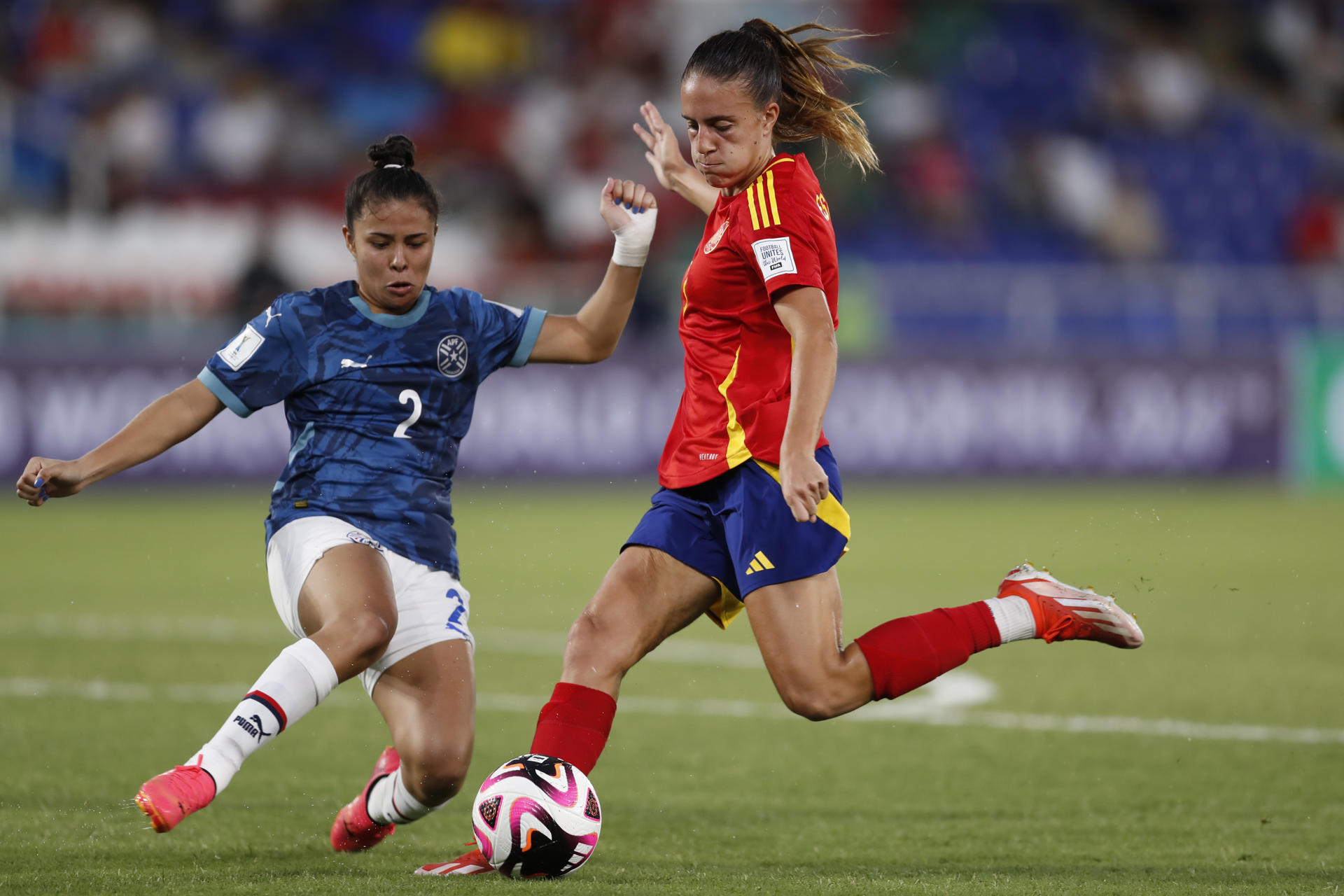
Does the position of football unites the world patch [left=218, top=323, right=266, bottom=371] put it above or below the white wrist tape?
below

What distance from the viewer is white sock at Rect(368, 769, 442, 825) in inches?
168

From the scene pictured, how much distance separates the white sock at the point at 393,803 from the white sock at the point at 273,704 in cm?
44

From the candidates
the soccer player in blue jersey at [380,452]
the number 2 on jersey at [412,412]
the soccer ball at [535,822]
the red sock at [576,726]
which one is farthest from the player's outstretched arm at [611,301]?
the soccer ball at [535,822]

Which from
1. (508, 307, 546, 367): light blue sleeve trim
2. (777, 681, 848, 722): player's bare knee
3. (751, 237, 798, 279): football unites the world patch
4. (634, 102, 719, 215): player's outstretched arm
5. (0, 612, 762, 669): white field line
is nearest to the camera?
(751, 237, 798, 279): football unites the world patch

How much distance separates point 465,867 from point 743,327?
61.1 inches

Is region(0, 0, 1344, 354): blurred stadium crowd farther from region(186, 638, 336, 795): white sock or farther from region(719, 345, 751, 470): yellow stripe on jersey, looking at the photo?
region(186, 638, 336, 795): white sock

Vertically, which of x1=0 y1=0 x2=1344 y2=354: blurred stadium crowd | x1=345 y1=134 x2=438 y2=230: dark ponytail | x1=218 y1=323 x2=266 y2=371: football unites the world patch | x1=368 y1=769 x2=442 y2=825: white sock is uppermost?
x1=0 y1=0 x2=1344 y2=354: blurred stadium crowd

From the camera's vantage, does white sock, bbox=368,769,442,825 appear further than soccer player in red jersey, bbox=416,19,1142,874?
Yes

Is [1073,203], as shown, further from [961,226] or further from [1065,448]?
[1065,448]

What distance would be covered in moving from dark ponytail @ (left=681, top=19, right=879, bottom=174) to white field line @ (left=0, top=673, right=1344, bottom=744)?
2.63 metres

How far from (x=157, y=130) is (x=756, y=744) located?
1389cm

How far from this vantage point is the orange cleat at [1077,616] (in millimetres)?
4262

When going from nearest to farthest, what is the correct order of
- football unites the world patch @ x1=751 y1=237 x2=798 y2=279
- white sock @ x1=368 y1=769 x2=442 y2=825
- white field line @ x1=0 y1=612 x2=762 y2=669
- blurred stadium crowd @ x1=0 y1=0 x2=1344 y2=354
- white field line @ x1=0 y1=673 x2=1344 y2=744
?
football unites the world patch @ x1=751 y1=237 x2=798 y2=279 → white sock @ x1=368 y1=769 x2=442 y2=825 → white field line @ x1=0 y1=673 x2=1344 y2=744 → white field line @ x1=0 y1=612 x2=762 y2=669 → blurred stadium crowd @ x1=0 y1=0 x2=1344 y2=354

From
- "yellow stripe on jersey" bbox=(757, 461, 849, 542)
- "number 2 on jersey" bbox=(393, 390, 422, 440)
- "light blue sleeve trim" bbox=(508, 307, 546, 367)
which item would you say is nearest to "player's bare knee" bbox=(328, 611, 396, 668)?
"number 2 on jersey" bbox=(393, 390, 422, 440)
